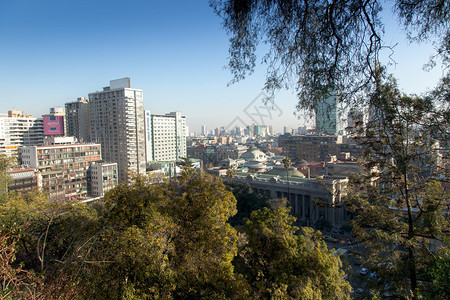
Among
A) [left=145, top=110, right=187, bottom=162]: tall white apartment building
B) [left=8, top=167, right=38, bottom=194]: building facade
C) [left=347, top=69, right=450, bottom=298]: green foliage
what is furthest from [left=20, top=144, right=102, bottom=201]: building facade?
[left=347, top=69, right=450, bottom=298]: green foliage

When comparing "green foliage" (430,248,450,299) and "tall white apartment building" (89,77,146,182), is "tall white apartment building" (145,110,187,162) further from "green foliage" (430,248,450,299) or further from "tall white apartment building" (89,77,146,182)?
"green foliage" (430,248,450,299)

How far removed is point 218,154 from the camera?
6762 centimetres

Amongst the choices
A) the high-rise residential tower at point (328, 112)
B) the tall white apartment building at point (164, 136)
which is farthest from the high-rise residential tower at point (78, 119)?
the high-rise residential tower at point (328, 112)

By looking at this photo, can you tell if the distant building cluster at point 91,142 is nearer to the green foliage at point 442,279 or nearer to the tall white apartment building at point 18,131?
the tall white apartment building at point 18,131

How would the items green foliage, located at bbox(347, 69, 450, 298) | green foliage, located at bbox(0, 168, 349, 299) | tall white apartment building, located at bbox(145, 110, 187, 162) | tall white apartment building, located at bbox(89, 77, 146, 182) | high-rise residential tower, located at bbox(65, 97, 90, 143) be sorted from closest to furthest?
green foliage, located at bbox(347, 69, 450, 298)
green foliage, located at bbox(0, 168, 349, 299)
tall white apartment building, located at bbox(89, 77, 146, 182)
high-rise residential tower, located at bbox(65, 97, 90, 143)
tall white apartment building, located at bbox(145, 110, 187, 162)

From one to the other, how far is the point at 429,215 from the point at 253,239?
3.90 meters

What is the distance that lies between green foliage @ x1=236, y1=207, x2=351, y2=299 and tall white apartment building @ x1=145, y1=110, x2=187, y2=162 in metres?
45.6

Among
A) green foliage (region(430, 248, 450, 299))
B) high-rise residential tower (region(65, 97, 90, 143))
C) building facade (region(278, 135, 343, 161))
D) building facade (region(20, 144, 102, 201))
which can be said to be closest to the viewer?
green foliage (region(430, 248, 450, 299))

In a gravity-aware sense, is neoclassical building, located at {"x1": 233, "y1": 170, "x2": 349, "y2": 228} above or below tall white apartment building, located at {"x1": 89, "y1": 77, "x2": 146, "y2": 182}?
below

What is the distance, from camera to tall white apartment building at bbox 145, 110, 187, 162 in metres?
53.0

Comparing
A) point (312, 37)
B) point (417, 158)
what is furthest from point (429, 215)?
point (312, 37)

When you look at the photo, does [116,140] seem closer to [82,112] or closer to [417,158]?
[82,112]

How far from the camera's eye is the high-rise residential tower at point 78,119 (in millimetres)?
43688

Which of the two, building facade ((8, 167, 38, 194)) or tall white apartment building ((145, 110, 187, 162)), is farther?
tall white apartment building ((145, 110, 187, 162))
